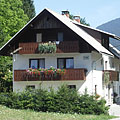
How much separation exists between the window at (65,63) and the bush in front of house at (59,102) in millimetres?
6361

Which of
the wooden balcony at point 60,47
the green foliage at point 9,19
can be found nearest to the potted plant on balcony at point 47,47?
the wooden balcony at point 60,47

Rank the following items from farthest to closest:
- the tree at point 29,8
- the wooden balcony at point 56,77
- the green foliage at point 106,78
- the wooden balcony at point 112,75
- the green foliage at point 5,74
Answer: the tree at point 29,8
the green foliage at point 5,74
the wooden balcony at point 112,75
the green foliage at point 106,78
the wooden balcony at point 56,77

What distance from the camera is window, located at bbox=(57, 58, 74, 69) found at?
35031mm

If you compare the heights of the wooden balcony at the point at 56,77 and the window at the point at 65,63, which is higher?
the window at the point at 65,63

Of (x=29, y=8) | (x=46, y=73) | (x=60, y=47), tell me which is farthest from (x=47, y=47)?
(x=29, y=8)

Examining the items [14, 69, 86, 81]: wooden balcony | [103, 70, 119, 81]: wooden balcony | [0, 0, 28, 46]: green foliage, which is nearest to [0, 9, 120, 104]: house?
[14, 69, 86, 81]: wooden balcony

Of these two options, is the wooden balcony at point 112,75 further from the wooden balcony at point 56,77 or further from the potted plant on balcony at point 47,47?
the potted plant on balcony at point 47,47

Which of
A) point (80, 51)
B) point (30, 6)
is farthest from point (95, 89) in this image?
point (30, 6)

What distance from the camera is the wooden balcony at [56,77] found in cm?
3359

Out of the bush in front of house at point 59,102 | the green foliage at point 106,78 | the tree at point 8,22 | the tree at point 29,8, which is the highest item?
the tree at point 29,8

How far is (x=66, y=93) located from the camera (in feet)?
92.5

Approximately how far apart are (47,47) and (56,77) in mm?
2781

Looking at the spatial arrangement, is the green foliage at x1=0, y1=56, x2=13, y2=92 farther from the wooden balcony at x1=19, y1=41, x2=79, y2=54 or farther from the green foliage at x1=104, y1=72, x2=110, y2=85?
the green foliage at x1=104, y1=72, x2=110, y2=85

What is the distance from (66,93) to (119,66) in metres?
18.6
